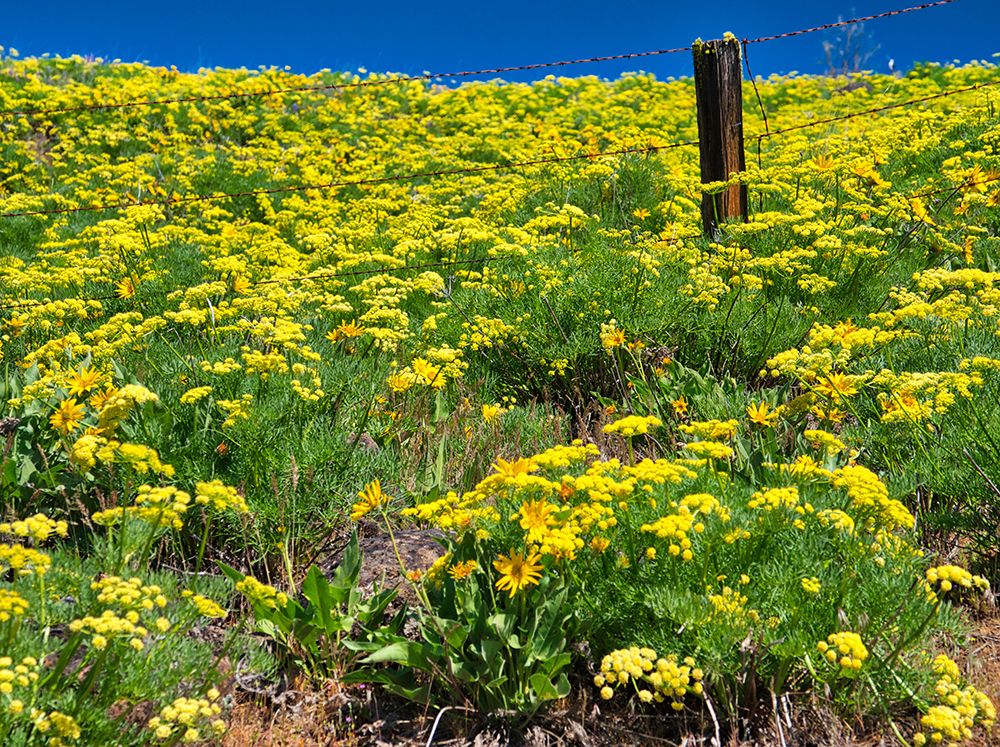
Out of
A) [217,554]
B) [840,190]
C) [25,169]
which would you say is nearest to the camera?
[217,554]

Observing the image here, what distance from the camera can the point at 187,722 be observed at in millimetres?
2303

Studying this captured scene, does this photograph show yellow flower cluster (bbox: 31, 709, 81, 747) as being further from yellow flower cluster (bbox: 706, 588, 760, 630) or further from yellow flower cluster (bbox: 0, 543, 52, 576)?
yellow flower cluster (bbox: 706, 588, 760, 630)

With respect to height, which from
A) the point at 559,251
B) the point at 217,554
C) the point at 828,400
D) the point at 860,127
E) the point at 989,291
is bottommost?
the point at 217,554

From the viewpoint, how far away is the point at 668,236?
22.9 ft

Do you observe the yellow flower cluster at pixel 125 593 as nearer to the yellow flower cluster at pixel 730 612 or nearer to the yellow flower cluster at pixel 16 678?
the yellow flower cluster at pixel 16 678

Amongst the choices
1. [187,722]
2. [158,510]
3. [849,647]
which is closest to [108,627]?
[187,722]

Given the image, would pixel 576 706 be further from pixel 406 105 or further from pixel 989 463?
pixel 406 105

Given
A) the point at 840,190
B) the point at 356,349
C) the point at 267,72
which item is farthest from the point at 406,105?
the point at 356,349

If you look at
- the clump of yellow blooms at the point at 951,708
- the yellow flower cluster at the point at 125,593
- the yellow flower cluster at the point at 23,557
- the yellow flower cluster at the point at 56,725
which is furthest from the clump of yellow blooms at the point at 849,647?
the yellow flower cluster at the point at 23,557

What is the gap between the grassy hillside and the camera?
2762mm

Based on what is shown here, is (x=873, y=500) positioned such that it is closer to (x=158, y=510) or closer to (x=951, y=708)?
(x=951, y=708)

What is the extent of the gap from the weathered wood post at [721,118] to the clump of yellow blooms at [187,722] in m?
5.62

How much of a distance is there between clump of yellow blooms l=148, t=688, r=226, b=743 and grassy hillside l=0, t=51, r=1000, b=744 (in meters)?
0.01

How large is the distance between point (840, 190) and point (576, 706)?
20.9 ft
